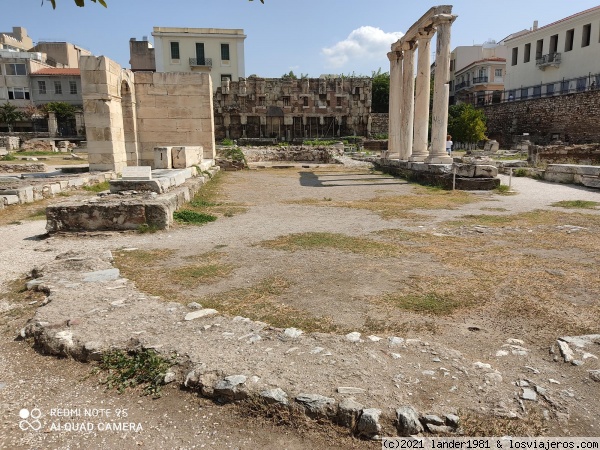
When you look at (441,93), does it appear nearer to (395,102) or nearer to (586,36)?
(395,102)

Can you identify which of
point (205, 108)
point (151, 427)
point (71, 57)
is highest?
point (71, 57)

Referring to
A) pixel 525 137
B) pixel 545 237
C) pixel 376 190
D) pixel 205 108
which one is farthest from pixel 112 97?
pixel 525 137

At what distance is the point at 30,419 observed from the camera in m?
2.71

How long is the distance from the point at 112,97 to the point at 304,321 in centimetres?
1290

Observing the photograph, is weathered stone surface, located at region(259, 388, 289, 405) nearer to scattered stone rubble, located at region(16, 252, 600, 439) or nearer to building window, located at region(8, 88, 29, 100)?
scattered stone rubble, located at region(16, 252, 600, 439)

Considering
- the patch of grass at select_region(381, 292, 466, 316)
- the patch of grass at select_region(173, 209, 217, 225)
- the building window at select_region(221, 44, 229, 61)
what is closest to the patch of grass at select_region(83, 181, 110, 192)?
the patch of grass at select_region(173, 209, 217, 225)

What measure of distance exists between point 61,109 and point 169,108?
117 ft

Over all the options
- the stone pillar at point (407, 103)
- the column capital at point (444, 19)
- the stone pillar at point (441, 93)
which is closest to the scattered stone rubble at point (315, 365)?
the stone pillar at point (441, 93)

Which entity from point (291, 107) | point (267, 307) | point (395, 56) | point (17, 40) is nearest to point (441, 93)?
point (395, 56)

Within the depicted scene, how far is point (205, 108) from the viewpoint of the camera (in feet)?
58.8

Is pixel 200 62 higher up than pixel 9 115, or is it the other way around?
pixel 200 62

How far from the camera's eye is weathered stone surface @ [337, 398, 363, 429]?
8.48ft

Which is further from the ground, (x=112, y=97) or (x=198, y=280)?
(x=112, y=97)

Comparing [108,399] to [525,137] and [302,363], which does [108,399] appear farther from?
[525,137]
